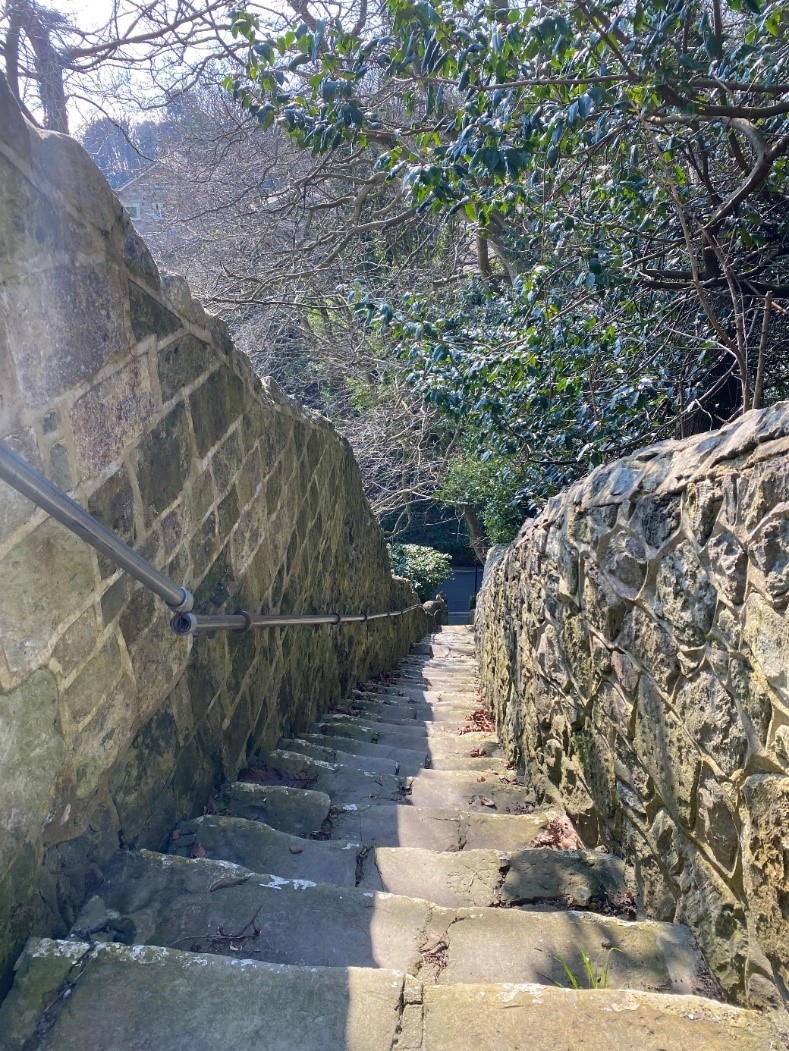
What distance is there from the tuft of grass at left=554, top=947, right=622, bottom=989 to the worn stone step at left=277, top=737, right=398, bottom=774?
5.01ft

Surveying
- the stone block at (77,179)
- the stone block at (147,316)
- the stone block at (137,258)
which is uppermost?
the stone block at (77,179)

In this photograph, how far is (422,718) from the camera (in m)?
4.88

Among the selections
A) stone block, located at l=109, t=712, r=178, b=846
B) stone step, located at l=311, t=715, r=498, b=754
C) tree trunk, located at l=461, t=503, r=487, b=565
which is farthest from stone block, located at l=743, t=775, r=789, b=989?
tree trunk, located at l=461, t=503, r=487, b=565

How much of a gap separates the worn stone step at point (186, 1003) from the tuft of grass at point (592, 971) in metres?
0.42

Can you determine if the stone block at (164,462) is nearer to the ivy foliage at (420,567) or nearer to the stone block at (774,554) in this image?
the stone block at (774,554)

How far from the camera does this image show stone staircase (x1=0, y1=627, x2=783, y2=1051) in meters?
1.22

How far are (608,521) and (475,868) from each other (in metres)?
1.11

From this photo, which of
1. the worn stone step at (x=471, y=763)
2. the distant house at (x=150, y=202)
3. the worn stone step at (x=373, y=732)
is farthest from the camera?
the distant house at (x=150, y=202)

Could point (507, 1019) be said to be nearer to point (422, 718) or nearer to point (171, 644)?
point (171, 644)

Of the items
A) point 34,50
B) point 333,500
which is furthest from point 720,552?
point 34,50

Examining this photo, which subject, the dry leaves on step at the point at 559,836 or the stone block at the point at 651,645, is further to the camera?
the dry leaves on step at the point at 559,836

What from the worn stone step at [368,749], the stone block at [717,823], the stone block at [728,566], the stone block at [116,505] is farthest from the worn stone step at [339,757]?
the stone block at [728,566]

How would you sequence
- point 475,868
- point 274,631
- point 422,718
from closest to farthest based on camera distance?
point 475,868, point 274,631, point 422,718

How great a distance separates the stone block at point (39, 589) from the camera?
131 cm
